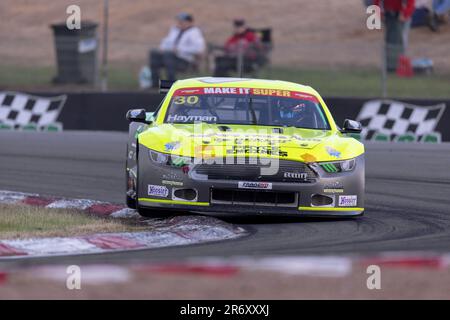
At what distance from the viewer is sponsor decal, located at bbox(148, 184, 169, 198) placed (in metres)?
9.73

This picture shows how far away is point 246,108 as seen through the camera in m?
10.8

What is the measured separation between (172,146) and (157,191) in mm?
374

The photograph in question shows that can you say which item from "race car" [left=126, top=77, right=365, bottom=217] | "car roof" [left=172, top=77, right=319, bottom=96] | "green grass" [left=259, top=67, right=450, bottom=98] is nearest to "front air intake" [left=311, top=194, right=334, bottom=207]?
"race car" [left=126, top=77, right=365, bottom=217]

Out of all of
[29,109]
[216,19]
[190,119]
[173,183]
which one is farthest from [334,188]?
[216,19]

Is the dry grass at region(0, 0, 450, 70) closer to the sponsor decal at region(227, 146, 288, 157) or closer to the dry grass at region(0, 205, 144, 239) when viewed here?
the dry grass at region(0, 205, 144, 239)

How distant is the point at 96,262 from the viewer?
730 centimetres

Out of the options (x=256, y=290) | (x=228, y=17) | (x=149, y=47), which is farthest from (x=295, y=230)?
(x=228, y=17)

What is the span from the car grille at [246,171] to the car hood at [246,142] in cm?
7

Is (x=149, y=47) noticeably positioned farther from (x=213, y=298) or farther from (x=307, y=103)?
(x=213, y=298)

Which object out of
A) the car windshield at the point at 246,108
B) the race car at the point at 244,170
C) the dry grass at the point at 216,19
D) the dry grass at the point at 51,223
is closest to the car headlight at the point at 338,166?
the race car at the point at 244,170

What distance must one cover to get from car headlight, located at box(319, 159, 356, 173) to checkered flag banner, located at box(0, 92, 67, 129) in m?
10.5

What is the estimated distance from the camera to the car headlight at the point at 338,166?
980cm

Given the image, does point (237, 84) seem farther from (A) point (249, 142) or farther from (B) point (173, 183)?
(B) point (173, 183)
